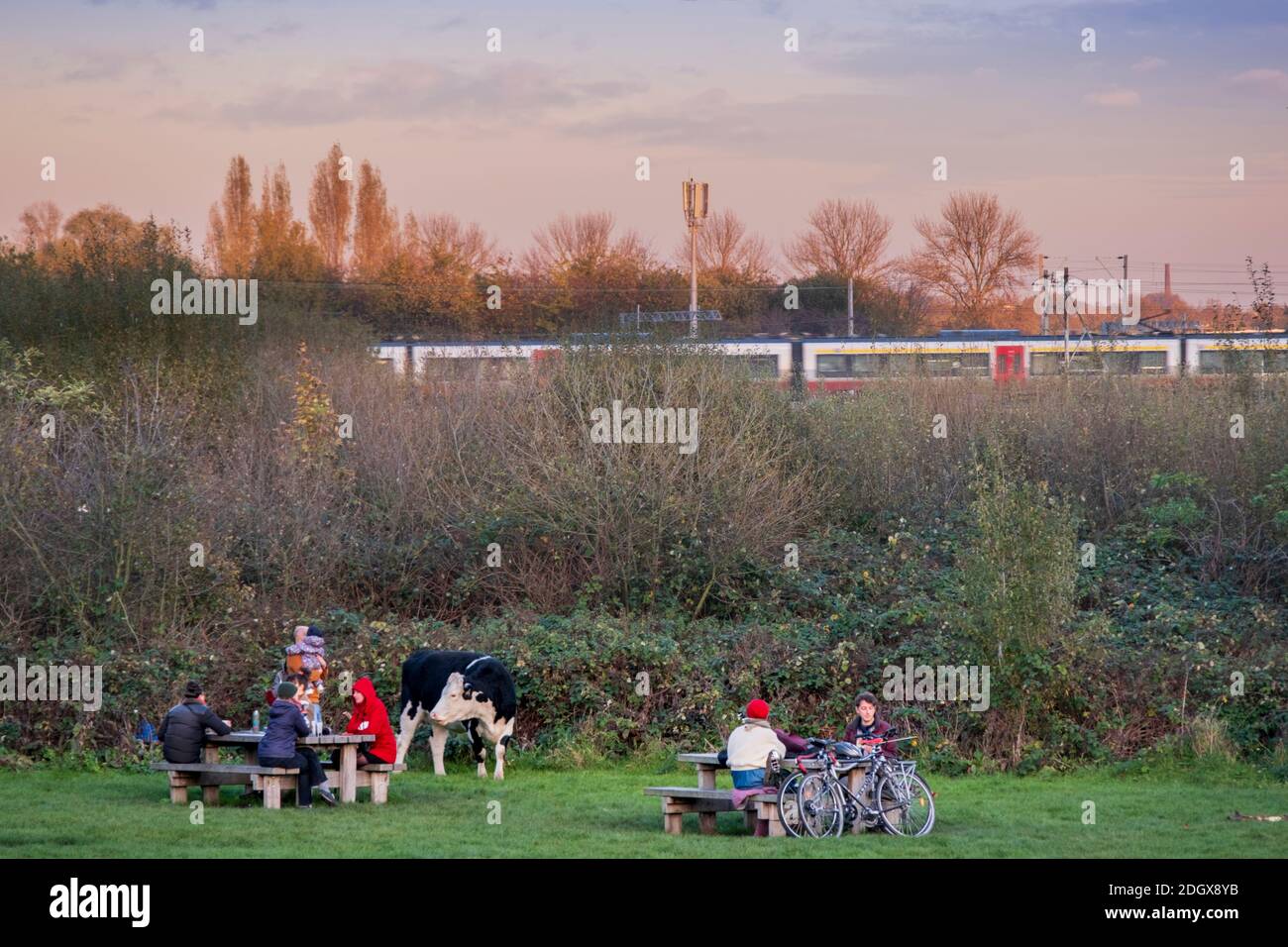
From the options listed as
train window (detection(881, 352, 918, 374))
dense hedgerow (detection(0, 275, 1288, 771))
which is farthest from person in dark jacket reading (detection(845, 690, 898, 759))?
train window (detection(881, 352, 918, 374))

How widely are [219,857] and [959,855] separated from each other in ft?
17.7

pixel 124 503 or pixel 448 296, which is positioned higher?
pixel 448 296

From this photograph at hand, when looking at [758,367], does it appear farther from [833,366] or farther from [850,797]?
[850,797]

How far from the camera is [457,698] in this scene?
1605 centimetres

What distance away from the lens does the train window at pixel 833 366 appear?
40750mm

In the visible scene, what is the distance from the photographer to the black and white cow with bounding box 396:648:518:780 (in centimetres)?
1608

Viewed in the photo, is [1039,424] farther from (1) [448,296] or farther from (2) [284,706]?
(1) [448,296]

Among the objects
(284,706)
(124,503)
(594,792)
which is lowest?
(594,792)

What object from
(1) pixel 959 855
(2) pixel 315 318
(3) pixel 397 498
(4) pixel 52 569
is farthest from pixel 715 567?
(2) pixel 315 318

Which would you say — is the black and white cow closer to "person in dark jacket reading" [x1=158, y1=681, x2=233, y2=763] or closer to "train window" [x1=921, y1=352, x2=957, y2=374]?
"person in dark jacket reading" [x1=158, y1=681, x2=233, y2=763]

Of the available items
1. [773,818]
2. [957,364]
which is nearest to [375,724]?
[773,818]

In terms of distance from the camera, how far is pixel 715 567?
2192 centimetres

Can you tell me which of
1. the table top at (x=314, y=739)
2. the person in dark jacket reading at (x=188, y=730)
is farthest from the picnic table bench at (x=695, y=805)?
the person in dark jacket reading at (x=188, y=730)

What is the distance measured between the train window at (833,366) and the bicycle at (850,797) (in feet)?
93.7
